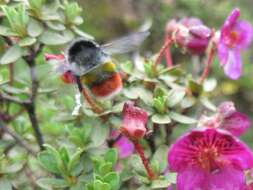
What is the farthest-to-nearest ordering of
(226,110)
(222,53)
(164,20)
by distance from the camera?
(164,20), (222,53), (226,110)

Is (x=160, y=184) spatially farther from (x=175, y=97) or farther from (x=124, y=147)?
(x=124, y=147)

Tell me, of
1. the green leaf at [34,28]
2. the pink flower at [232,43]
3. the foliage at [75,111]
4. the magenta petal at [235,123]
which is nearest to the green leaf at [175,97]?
the foliage at [75,111]

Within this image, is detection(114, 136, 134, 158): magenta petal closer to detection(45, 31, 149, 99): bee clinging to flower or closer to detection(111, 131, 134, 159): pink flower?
detection(111, 131, 134, 159): pink flower

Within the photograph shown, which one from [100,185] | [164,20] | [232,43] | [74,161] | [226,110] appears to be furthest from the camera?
[164,20]

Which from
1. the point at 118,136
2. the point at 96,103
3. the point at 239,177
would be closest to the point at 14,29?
the point at 96,103

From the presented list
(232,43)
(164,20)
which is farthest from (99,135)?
(164,20)

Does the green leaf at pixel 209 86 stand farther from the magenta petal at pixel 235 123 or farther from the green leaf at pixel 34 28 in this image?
the green leaf at pixel 34 28
